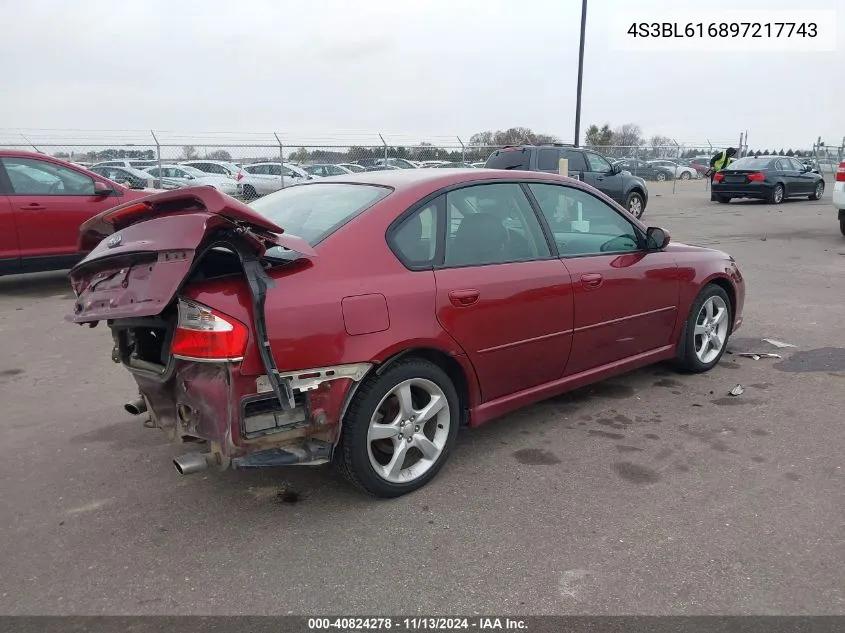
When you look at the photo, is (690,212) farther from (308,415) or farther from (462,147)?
(308,415)

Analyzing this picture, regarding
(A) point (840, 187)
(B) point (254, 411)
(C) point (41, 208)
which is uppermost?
(A) point (840, 187)

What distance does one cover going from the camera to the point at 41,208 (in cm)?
823

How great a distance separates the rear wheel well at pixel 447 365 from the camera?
3.28 m

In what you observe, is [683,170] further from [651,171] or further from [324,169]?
[324,169]

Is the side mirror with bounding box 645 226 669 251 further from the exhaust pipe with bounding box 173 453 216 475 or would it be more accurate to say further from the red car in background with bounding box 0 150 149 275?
the red car in background with bounding box 0 150 149 275

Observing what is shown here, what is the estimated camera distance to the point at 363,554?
2.92 meters

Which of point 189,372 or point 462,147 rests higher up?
point 462,147

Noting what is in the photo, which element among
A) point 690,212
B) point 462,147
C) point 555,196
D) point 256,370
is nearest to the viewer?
point 256,370

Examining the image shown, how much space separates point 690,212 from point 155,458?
58.5 ft

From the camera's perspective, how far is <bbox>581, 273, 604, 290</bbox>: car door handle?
4.09m

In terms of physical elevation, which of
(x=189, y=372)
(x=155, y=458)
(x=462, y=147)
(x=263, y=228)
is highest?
(x=462, y=147)

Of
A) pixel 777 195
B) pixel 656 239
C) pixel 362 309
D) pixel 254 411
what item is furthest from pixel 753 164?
pixel 254 411

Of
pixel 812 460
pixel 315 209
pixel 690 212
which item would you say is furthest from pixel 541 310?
pixel 690 212

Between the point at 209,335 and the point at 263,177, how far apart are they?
1762 cm
